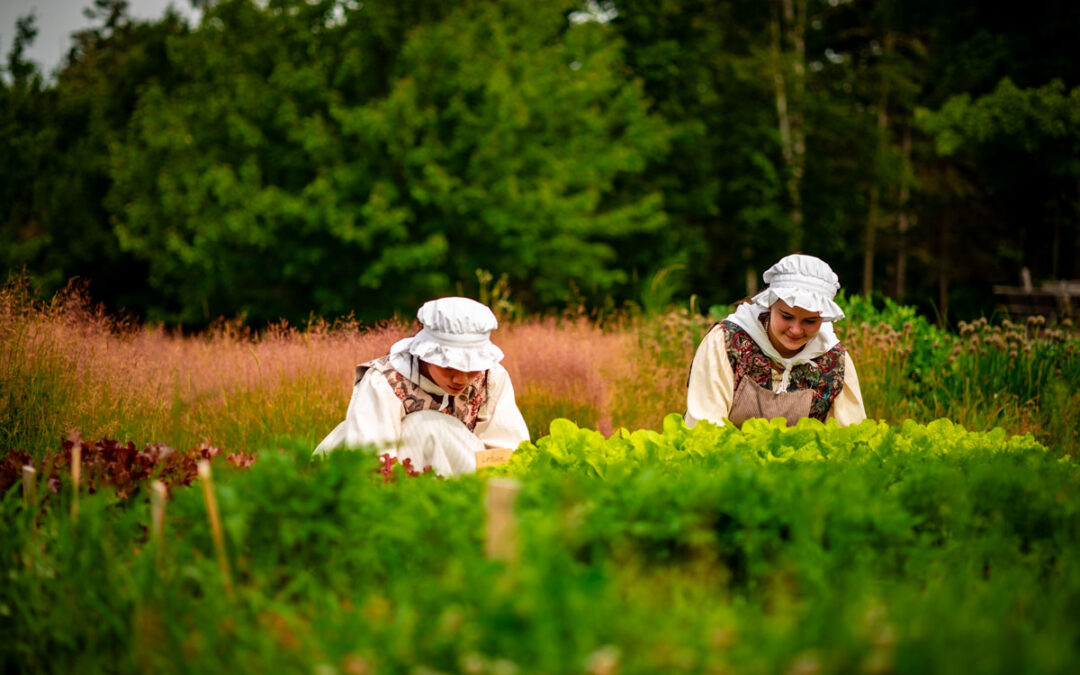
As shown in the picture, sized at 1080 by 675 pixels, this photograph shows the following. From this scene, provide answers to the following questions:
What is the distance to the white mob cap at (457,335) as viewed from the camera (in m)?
3.51

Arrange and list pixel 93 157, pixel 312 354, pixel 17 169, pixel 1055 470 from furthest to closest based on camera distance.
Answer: pixel 93 157, pixel 17 169, pixel 312 354, pixel 1055 470

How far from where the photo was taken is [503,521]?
208 cm

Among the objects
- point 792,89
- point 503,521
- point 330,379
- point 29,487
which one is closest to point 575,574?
point 503,521

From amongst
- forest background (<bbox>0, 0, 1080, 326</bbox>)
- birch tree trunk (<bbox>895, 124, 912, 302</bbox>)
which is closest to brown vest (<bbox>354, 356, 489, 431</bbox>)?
forest background (<bbox>0, 0, 1080, 326</bbox>)

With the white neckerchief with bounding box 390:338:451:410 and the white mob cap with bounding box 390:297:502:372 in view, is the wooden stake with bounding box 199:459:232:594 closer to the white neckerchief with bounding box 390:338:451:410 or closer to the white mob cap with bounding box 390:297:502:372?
the white mob cap with bounding box 390:297:502:372

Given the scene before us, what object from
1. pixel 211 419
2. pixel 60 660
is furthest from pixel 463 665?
pixel 211 419

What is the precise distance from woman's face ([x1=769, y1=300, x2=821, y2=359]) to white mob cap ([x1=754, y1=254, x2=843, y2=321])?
4 centimetres

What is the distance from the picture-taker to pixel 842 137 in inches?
775

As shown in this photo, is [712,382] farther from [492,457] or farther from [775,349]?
[492,457]

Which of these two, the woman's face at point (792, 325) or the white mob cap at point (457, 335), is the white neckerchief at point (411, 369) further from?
the woman's face at point (792, 325)

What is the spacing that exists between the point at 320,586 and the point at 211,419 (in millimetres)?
3116

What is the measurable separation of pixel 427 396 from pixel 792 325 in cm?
162

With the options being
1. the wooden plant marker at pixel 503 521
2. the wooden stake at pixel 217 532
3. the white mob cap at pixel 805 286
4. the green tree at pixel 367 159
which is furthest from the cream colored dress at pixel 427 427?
the green tree at pixel 367 159

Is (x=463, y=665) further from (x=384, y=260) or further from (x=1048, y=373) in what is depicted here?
(x=384, y=260)
